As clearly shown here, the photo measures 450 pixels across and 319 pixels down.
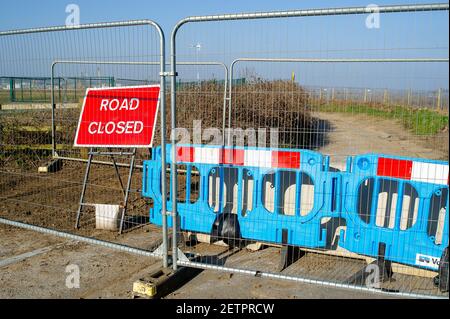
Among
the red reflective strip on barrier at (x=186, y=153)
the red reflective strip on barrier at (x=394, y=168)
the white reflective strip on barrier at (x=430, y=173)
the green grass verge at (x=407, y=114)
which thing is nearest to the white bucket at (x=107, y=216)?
the red reflective strip on barrier at (x=186, y=153)

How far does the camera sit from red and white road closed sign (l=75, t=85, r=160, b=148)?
5441mm

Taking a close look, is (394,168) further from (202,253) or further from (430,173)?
(202,253)

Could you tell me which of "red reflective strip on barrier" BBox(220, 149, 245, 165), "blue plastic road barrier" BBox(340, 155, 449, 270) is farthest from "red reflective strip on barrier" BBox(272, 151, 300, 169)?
"blue plastic road barrier" BBox(340, 155, 449, 270)

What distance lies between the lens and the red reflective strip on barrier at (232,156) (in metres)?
5.20

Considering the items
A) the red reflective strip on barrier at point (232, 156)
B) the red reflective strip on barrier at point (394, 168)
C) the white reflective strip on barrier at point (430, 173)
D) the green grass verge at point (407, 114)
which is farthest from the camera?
the red reflective strip on barrier at point (232, 156)

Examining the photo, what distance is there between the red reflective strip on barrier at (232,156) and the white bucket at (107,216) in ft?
6.21

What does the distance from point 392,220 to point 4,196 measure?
639 centimetres

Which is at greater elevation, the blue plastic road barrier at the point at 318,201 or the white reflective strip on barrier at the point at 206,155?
the white reflective strip on barrier at the point at 206,155

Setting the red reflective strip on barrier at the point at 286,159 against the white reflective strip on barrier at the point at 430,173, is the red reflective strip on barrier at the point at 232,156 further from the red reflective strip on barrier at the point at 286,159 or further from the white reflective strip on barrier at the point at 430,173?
the white reflective strip on barrier at the point at 430,173

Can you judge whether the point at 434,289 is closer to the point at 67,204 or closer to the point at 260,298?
the point at 260,298

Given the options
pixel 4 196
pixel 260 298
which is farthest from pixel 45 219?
Answer: pixel 260 298

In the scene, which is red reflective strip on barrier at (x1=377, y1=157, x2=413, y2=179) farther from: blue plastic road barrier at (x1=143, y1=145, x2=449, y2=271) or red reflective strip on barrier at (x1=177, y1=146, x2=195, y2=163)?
red reflective strip on barrier at (x1=177, y1=146, x2=195, y2=163)

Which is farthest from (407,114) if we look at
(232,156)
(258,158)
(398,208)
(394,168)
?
(232,156)

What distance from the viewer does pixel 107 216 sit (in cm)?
621
